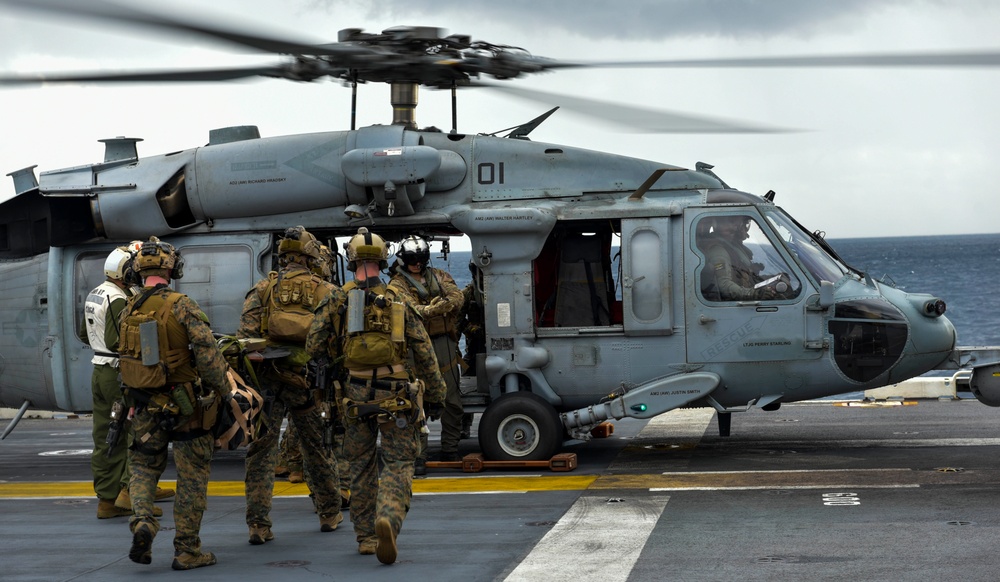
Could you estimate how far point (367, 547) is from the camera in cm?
775

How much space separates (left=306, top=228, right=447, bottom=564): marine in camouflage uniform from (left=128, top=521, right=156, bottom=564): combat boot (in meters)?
1.26

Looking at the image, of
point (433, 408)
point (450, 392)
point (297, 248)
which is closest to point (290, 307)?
point (297, 248)

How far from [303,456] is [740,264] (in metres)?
4.64

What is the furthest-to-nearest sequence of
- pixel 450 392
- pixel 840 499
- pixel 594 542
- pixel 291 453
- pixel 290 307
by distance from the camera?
pixel 450 392 < pixel 291 453 < pixel 840 499 < pixel 290 307 < pixel 594 542

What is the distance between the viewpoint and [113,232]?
12.0 metres

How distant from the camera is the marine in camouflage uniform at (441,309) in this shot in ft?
35.9

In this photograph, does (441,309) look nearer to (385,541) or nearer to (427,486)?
(427,486)

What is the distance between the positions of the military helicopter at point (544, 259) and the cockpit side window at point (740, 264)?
2 cm

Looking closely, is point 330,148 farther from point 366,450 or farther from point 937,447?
point 937,447

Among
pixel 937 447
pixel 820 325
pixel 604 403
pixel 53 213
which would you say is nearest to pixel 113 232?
pixel 53 213

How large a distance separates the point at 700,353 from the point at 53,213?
21.4 feet

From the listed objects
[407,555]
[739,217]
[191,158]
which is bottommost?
[407,555]

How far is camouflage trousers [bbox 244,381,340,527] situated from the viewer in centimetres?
818

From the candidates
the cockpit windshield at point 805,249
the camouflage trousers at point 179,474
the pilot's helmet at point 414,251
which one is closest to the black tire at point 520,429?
the pilot's helmet at point 414,251
